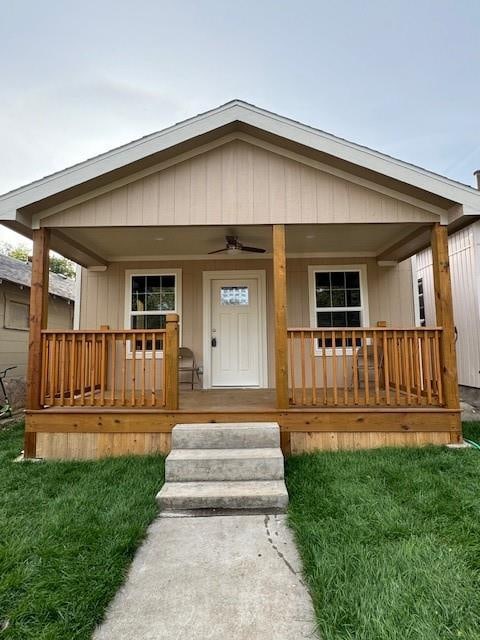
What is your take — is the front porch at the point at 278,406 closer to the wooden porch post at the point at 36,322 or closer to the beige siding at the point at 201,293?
the wooden porch post at the point at 36,322

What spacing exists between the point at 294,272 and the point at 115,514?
4629 millimetres

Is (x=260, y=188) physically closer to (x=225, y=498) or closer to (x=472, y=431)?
(x=225, y=498)

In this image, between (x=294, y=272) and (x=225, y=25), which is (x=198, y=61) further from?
(x=294, y=272)

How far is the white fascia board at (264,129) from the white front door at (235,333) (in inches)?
105

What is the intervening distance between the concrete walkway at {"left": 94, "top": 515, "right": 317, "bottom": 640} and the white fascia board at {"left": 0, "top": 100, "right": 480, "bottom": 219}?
348 centimetres

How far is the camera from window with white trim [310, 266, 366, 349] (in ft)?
20.1

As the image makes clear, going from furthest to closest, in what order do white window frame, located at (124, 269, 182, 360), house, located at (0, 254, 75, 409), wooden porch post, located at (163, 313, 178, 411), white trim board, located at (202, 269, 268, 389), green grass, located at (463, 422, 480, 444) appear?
house, located at (0, 254, 75, 409) < white window frame, located at (124, 269, 182, 360) < white trim board, located at (202, 269, 268, 389) < green grass, located at (463, 422, 480, 444) < wooden porch post, located at (163, 313, 178, 411)

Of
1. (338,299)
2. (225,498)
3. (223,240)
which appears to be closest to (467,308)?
(338,299)

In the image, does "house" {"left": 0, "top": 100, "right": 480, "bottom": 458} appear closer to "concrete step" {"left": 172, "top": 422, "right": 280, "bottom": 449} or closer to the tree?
"concrete step" {"left": 172, "top": 422, "right": 280, "bottom": 449}

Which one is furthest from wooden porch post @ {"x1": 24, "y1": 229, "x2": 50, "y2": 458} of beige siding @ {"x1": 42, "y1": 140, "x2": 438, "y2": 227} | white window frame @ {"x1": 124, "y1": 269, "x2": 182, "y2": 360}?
white window frame @ {"x1": 124, "y1": 269, "x2": 182, "y2": 360}

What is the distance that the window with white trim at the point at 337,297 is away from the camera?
612 cm

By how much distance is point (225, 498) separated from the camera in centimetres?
283

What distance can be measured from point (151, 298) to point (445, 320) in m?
4.43

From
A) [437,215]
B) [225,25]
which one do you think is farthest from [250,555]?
[225,25]
